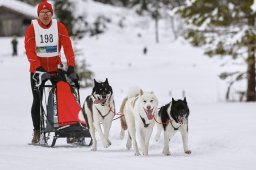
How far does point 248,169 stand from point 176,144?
2.73 metres

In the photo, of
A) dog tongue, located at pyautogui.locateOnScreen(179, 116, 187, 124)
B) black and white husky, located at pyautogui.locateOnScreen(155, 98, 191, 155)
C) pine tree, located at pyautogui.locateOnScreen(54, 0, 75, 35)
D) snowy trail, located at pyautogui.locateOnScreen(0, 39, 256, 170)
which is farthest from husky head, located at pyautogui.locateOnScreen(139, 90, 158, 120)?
pine tree, located at pyautogui.locateOnScreen(54, 0, 75, 35)

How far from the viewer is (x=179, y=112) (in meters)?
7.35

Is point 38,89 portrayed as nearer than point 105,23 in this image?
Yes

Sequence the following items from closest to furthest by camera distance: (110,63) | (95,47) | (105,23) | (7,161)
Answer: (7,161) → (110,63) → (95,47) → (105,23)

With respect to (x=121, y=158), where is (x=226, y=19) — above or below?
above

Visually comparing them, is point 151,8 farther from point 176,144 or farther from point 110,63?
point 176,144

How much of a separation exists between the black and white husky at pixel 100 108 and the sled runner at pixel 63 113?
21 centimetres

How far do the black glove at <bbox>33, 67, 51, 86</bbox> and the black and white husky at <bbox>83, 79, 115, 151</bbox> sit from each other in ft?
2.32

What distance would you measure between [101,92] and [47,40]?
147cm

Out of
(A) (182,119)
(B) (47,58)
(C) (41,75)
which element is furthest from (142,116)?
(B) (47,58)

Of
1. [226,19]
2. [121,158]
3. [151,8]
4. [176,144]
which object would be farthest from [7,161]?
[151,8]

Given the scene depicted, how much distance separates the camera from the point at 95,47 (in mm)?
53750

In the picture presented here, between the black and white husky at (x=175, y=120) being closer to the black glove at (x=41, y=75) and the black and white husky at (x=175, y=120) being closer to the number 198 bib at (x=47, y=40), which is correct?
the black glove at (x=41, y=75)

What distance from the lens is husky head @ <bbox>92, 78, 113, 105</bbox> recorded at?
7.84m
